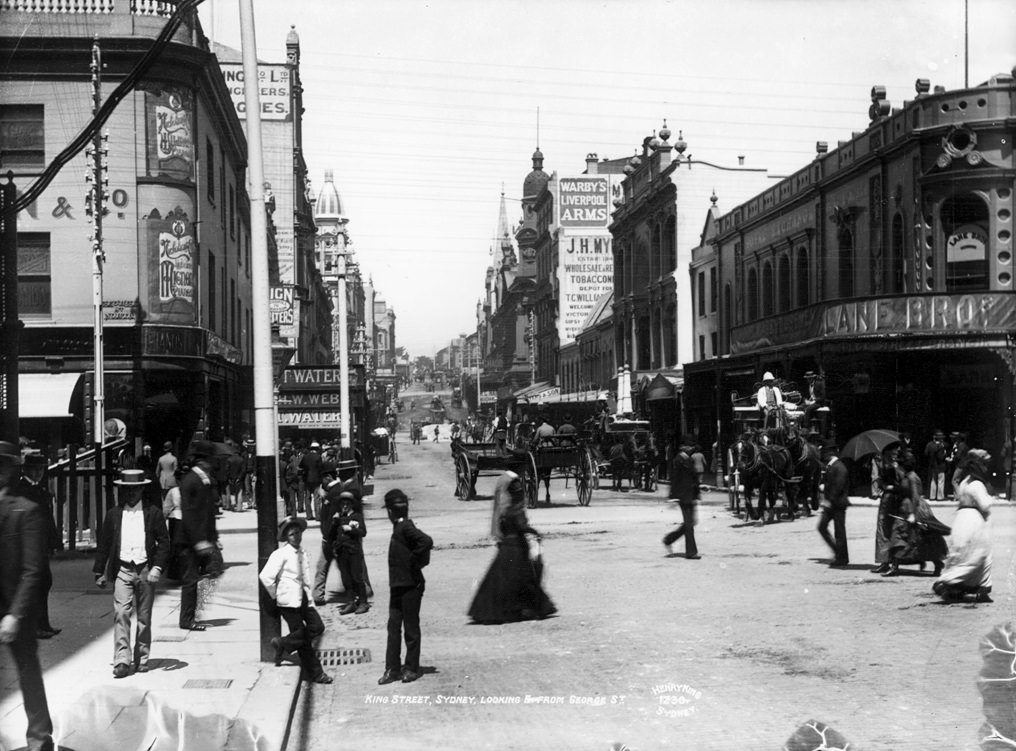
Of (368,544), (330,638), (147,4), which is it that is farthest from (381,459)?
(330,638)

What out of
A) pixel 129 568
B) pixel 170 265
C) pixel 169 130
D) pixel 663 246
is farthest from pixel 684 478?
pixel 663 246

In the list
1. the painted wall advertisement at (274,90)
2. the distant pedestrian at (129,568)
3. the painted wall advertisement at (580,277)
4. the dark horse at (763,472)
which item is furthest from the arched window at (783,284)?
the painted wall advertisement at (580,277)

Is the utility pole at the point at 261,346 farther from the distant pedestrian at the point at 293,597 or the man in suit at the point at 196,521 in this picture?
the man in suit at the point at 196,521

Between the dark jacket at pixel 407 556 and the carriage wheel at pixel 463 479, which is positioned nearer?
the dark jacket at pixel 407 556

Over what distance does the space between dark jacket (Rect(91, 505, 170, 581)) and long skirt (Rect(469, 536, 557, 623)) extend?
3.81 m

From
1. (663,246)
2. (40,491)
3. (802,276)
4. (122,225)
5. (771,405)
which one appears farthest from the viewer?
(663,246)

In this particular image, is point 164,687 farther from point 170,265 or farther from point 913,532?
point 170,265

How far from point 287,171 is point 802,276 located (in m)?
34.5

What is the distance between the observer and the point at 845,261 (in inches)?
1348

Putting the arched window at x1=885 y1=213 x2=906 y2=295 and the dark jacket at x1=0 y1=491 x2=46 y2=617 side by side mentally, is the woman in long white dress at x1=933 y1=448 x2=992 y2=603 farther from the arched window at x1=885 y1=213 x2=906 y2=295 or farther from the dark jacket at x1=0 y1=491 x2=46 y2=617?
the arched window at x1=885 y1=213 x2=906 y2=295

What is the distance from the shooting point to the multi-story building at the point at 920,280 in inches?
1110

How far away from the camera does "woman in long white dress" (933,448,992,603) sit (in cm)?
1251

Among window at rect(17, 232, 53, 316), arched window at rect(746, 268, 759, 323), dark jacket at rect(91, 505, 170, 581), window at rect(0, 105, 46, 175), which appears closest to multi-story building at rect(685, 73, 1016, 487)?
arched window at rect(746, 268, 759, 323)

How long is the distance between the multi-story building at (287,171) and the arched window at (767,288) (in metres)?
20.6
